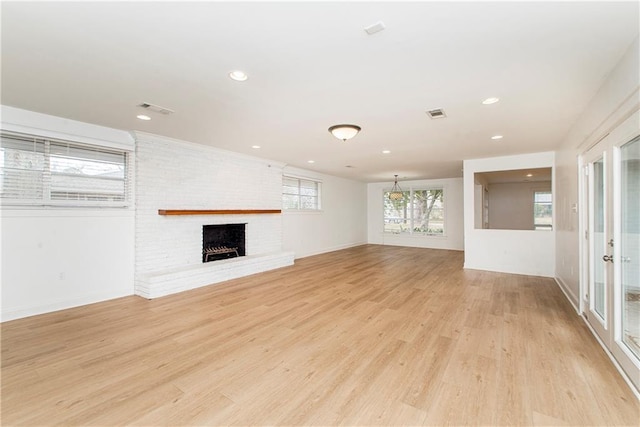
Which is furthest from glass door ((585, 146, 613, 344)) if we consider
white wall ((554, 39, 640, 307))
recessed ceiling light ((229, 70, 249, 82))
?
recessed ceiling light ((229, 70, 249, 82))

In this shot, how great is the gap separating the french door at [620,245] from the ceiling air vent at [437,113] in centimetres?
156

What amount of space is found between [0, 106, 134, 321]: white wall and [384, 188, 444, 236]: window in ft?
28.3

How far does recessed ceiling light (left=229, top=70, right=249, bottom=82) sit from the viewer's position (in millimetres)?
2531

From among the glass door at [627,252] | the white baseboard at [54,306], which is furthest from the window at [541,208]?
the white baseboard at [54,306]

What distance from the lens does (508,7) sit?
67.7 inches

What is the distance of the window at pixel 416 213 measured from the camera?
9984 millimetres

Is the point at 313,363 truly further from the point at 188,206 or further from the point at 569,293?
→ the point at 569,293

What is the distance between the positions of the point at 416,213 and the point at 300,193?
465cm

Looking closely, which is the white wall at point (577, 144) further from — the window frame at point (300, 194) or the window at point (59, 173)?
the window at point (59, 173)

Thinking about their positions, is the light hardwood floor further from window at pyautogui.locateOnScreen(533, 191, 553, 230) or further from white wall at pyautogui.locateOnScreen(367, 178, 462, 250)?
window at pyautogui.locateOnScreen(533, 191, 553, 230)

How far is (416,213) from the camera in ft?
34.1

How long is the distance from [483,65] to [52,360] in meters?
4.59

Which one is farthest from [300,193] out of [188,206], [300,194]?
[188,206]

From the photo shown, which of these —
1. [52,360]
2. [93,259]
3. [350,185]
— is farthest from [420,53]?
[350,185]
